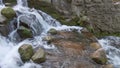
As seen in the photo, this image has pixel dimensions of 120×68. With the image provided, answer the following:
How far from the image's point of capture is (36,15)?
10352 mm

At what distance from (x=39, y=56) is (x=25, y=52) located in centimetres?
39

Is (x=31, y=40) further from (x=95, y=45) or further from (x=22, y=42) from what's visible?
(x=95, y=45)

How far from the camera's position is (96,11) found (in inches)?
461

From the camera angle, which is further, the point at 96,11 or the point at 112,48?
the point at 96,11

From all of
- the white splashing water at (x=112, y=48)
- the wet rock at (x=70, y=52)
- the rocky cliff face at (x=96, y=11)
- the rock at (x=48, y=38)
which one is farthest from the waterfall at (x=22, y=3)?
the white splashing water at (x=112, y=48)

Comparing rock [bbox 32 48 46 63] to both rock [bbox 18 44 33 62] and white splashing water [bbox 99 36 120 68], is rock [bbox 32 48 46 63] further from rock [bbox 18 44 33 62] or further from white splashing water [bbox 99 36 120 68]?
white splashing water [bbox 99 36 120 68]

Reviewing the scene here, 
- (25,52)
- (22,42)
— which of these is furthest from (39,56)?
(22,42)

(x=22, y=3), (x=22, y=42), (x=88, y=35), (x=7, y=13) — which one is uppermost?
(x=7, y=13)

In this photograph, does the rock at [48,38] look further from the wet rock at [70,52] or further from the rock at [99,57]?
the rock at [99,57]

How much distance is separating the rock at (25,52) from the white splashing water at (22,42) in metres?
0.11

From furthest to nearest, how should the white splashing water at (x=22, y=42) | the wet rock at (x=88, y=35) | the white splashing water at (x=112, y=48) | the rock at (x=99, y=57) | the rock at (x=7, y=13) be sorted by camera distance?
the wet rock at (x=88, y=35) → the rock at (x=7, y=13) → the white splashing water at (x=112, y=48) → the rock at (x=99, y=57) → the white splashing water at (x=22, y=42)

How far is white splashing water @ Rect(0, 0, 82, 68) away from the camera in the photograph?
24.2 ft

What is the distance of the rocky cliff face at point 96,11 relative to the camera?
1157 cm

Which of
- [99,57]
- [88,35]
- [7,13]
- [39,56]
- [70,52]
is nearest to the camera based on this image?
[39,56]
